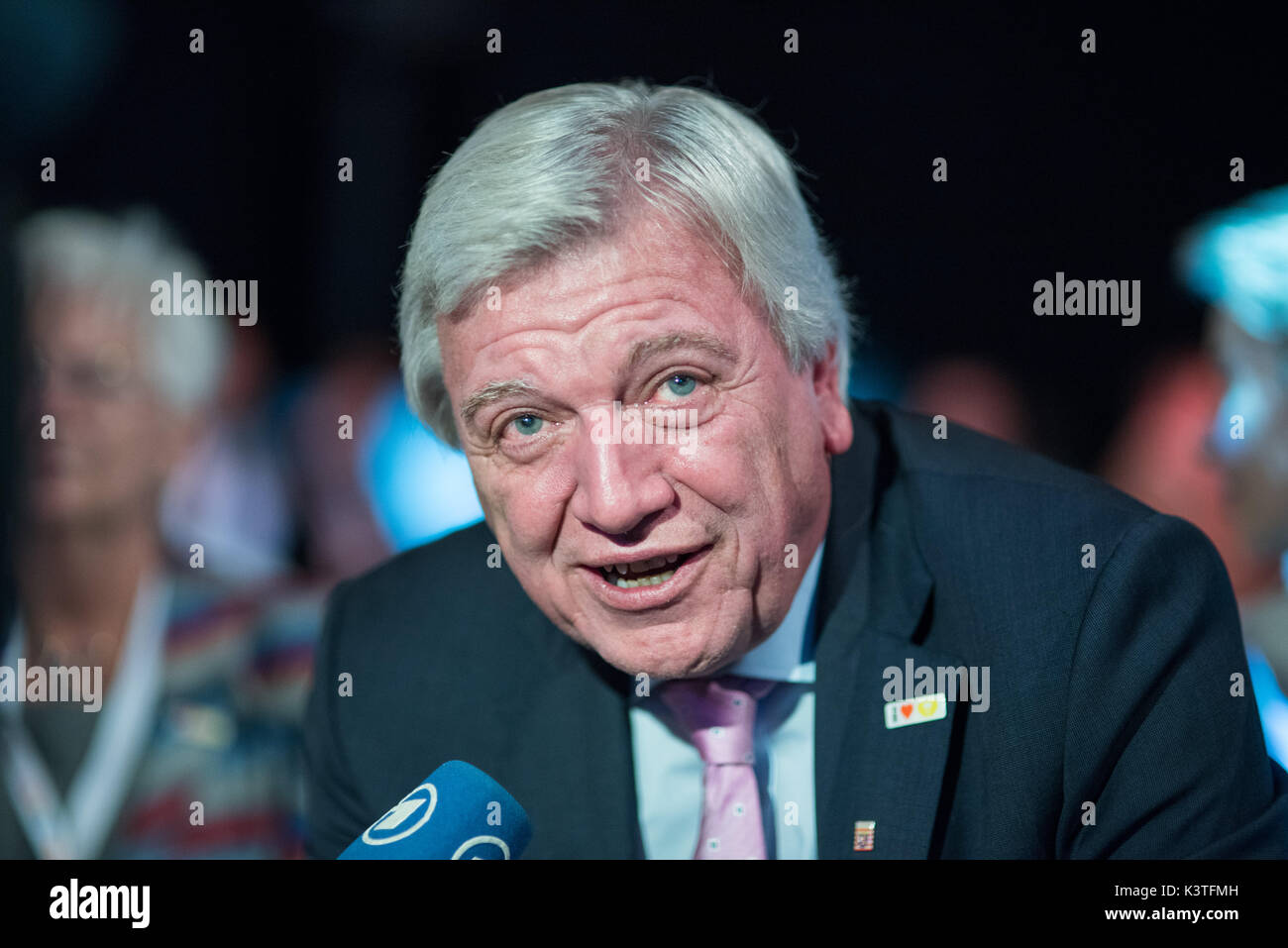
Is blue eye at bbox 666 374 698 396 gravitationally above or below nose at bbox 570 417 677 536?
above

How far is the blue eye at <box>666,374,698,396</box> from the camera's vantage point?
76.7 inches

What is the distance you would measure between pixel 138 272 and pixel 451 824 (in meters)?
3.10

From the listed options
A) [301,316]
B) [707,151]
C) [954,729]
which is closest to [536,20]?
[301,316]

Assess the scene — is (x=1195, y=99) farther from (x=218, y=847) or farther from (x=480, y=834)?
(x=218, y=847)

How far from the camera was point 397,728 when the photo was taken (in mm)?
2363

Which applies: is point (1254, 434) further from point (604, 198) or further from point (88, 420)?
point (88, 420)

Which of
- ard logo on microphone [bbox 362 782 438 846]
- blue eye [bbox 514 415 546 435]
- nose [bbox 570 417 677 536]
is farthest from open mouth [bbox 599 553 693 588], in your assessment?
ard logo on microphone [bbox 362 782 438 846]

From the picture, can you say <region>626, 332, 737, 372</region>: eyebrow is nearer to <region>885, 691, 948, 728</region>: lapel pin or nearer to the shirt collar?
the shirt collar

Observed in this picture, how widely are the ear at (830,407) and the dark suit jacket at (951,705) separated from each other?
143 millimetres

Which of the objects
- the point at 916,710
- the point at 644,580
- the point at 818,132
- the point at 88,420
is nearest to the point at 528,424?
the point at 644,580

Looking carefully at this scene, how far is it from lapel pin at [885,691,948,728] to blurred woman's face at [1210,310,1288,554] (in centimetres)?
221

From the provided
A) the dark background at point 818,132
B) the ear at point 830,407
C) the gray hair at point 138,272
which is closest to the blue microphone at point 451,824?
the ear at point 830,407

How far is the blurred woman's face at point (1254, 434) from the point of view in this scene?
12.3 feet

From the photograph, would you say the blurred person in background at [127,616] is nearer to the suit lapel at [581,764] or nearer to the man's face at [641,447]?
the suit lapel at [581,764]
